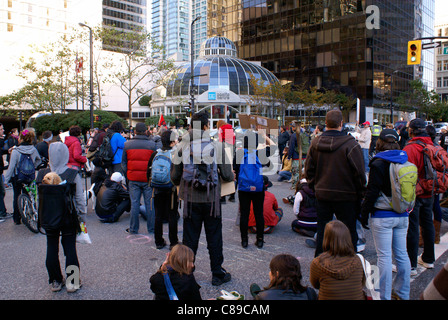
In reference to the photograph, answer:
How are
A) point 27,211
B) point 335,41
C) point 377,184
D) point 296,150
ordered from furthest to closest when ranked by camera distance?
point 335,41 < point 296,150 < point 27,211 < point 377,184

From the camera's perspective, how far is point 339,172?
412 centimetres

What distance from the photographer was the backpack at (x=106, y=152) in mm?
8688

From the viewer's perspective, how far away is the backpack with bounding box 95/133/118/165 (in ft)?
28.5

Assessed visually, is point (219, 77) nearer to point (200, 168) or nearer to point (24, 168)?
point (24, 168)

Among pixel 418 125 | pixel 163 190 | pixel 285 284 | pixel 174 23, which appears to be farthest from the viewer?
pixel 174 23

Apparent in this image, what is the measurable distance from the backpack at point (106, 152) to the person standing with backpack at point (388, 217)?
6.44 meters

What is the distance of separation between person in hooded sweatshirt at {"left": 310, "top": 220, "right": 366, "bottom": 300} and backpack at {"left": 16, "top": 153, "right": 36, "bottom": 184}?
19.9ft

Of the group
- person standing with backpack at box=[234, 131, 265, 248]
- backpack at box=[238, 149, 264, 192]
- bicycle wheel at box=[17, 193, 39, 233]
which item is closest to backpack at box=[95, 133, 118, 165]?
bicycle wheel at box=[17, 193, 39, 233]

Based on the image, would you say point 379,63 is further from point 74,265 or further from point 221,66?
point 74,265

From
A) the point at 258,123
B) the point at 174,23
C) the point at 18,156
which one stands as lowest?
the point at 18,156

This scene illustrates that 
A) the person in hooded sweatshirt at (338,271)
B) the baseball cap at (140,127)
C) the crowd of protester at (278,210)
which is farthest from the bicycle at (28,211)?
the person in hooded sweatshirt at (338,271)

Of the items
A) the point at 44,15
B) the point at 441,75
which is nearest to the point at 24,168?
the point at 44,15

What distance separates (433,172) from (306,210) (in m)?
2.09

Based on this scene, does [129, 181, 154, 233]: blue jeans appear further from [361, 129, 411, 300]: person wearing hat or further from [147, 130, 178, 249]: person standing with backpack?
[361, 129, 411, 300]: person wearing hat
